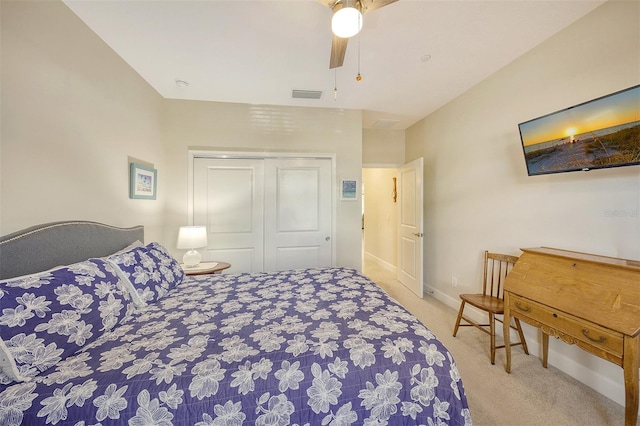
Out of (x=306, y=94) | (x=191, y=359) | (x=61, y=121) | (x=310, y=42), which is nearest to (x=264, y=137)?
(x=306, y=94)

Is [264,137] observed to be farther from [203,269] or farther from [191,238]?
[203,269]

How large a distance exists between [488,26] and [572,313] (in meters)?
2.14

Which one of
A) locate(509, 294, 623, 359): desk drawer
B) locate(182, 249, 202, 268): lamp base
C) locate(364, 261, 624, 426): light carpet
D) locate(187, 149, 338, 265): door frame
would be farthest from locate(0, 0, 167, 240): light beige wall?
locate(509, 294, 623, 359): desk drawer

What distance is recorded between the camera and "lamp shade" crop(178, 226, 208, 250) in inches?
107

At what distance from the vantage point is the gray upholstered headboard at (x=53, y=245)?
1251mm

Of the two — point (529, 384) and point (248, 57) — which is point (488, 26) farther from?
point (529, 384)

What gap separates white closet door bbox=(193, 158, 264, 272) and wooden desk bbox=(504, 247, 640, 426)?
2.83 metres

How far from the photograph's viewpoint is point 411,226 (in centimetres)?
376

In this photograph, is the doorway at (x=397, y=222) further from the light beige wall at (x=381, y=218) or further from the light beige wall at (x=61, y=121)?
the light beige wall at (x=61, y=121)

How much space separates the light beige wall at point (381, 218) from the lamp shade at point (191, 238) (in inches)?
132

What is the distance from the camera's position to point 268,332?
4.10 ft

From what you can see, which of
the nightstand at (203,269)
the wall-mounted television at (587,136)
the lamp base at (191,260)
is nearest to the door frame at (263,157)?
the lamp base at (191,260)

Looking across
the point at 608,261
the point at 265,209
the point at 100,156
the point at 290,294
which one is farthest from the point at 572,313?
the point at 100,156

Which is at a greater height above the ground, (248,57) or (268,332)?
(248,57)
